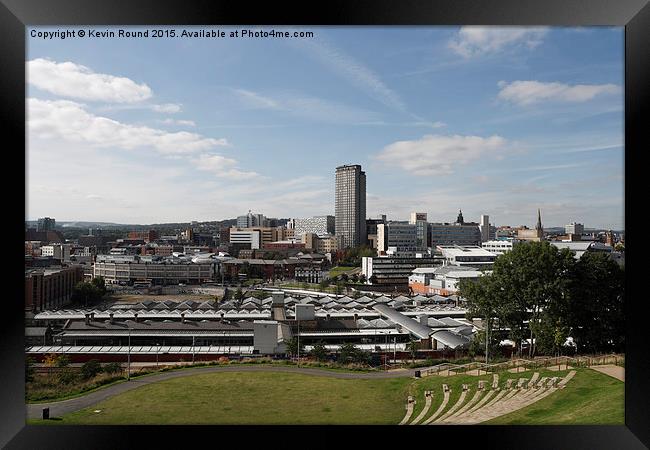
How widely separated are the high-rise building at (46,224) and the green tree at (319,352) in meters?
2.75

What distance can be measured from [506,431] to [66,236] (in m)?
4.35

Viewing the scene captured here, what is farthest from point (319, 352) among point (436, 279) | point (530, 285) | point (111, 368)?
point (436, 279)

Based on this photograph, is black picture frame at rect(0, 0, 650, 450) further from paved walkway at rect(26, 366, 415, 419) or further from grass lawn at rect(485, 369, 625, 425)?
paved walkway at rect(26, 366, 415, 419)

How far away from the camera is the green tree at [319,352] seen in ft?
12.6

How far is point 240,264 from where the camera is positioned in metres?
5.87

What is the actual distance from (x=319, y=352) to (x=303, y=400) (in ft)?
2.16

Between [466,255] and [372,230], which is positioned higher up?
[372,230]

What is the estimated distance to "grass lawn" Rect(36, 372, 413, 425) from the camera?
3047mm

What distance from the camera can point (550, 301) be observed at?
3785 mm

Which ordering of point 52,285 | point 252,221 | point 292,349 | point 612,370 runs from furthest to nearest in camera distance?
1. point 252,221
2. point 52,285
3. point 292,349
4. point 612,370

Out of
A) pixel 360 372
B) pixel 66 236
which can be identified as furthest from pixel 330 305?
pixel 66 236

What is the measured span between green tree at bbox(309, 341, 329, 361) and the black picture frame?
5.19 feet

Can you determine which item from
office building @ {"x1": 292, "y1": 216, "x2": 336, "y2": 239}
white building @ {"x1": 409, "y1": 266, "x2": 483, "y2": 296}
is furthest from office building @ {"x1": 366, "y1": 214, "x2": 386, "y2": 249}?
→ white building @ {"x1": 409, "y1": 266, "x2": 483, "y2": 296}
